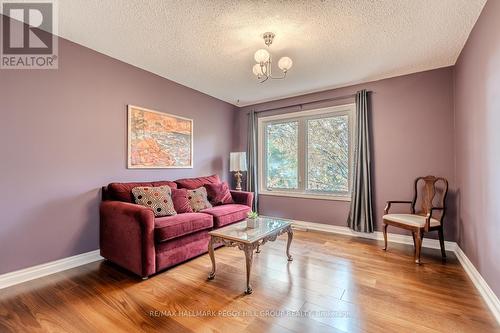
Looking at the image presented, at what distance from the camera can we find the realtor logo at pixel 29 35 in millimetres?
2088

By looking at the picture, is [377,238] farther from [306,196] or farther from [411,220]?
[306,196]

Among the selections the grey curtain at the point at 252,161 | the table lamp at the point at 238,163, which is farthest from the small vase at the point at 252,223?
the grey curtain at the point at 252,161

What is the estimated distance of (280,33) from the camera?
7.86 ft

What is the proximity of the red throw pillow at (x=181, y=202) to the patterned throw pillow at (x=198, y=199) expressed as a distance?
105 millimetres

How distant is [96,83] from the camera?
A: 109 inches

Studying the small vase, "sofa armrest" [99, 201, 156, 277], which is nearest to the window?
the small vase

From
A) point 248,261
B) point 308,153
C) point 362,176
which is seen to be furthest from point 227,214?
point 362,176

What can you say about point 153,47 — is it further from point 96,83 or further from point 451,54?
point 451,54

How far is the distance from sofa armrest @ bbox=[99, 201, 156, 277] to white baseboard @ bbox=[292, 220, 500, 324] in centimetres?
264

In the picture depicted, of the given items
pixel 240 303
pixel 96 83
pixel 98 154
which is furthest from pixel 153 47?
pixel 240 303

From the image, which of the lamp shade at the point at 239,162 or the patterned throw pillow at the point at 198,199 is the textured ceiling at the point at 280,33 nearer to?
the lamp shade at the point at 239,162

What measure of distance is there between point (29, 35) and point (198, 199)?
100 inches

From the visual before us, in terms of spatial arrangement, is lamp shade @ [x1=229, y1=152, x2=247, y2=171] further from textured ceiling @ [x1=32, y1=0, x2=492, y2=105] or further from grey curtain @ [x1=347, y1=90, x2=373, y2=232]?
grey curtain @ [x1=347, y1=90, x2=373, y2=232]

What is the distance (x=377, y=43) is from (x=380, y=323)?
2693mm
